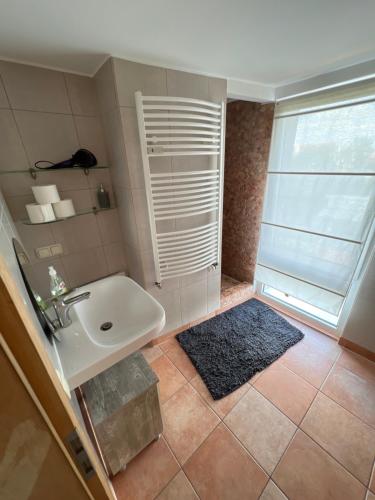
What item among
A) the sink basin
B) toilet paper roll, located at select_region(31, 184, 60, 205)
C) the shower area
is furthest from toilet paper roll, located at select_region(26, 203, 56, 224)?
the shower area

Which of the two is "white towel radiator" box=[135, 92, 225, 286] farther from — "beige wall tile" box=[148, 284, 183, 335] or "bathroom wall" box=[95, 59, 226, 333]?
"beige wall tile" box=[148, 284, 183, 335]

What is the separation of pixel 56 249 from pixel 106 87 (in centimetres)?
103

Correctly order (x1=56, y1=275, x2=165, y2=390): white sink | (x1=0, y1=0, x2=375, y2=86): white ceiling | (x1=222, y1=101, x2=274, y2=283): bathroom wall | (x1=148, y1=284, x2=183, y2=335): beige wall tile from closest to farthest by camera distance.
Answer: (x1=0, y1=0, x2=375, y2=86): white ceiling → (x1=56, y1=275, x2=165, y2=390): white sink → (x1=148, y1=284, x2=183, y2=335): beige wall tile → (x1=222, y1=101, x2=274, y2=283): bathroom wall

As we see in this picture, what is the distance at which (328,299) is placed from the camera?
1818 millimetres

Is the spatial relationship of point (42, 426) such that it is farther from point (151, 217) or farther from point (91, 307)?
point (151, 217)

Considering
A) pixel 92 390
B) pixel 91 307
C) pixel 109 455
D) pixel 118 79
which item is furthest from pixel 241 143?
pixel 109 455

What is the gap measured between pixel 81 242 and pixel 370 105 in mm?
2138

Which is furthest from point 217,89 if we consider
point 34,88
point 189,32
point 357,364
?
point 357,364

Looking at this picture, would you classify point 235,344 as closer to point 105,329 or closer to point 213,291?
point 213,291

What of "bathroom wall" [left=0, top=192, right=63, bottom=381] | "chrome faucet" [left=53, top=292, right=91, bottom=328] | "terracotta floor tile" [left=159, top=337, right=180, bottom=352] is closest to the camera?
"bathroom wall" [left=0, top=192, right=63, bottom=381]

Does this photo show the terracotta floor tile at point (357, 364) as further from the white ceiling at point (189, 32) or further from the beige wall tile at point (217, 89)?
the beige wall tile at point (217, 89)

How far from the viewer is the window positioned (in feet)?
4.65

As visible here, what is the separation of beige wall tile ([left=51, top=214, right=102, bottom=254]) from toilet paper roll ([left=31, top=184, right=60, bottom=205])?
209 mm

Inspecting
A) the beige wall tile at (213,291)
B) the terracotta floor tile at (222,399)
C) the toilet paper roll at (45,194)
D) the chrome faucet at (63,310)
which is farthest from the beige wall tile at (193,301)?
the toilet paper roll at (45,194)
